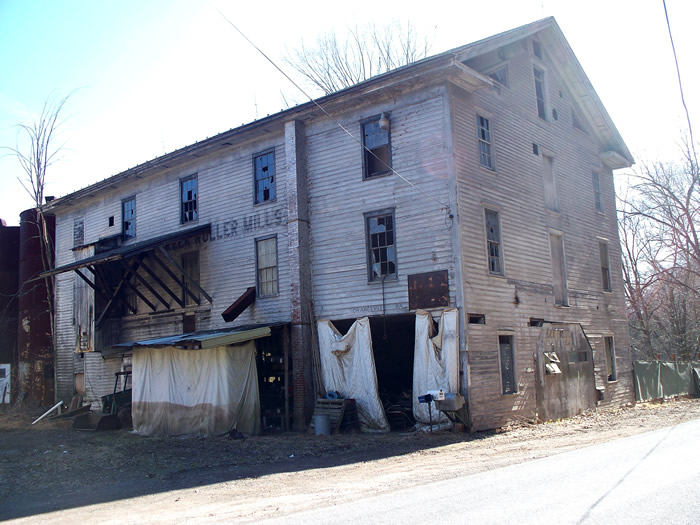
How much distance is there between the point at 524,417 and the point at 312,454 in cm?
749

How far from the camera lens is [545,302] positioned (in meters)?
20.5

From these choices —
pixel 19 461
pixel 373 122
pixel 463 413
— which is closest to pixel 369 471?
pixel 463 413

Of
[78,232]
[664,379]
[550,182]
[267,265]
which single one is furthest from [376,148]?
[664,379]

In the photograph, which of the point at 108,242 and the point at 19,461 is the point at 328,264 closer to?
the point at 19,461

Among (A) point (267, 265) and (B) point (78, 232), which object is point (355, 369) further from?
(B) point (78, 232)

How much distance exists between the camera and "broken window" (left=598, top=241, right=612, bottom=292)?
24.8 metres

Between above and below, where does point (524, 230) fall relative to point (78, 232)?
below

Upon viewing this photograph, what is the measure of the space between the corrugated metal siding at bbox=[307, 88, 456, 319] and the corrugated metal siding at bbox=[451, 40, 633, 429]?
0.66 meters

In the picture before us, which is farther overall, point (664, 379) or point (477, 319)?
point (664, 379)

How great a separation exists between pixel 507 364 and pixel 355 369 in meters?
4.39

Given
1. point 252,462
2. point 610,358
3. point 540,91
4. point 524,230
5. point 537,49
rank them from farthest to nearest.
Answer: point 610,358 < point 540,91 < point 537,49 < point 524,230 < point 252,462

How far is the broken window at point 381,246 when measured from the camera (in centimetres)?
1833

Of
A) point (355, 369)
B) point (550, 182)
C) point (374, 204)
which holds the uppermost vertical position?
point (550, 182)

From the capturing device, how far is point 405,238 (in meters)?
18.0
